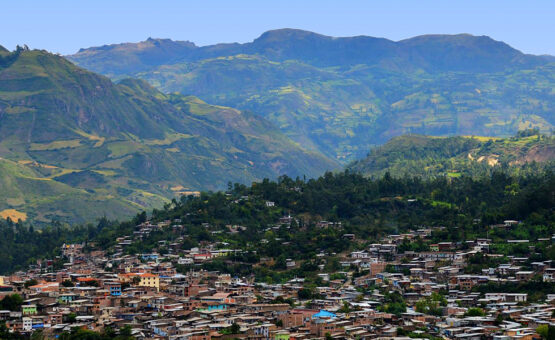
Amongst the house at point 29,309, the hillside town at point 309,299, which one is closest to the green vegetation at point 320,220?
the hillside town at point 309,299

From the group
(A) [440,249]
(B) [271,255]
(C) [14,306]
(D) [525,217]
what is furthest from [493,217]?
Result: (C) [14,306]

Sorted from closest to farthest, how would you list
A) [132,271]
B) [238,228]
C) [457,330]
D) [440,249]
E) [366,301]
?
[457,330] → [366,301] → [132,271] → [440,249] → [238,228]

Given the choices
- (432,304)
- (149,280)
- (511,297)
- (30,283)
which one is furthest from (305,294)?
(30,283)

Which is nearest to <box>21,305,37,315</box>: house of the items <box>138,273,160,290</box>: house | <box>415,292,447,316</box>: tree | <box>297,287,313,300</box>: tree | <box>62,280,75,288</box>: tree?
<box>62,280,75,288</box>: tree

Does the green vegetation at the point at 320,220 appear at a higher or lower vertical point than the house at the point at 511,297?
higher

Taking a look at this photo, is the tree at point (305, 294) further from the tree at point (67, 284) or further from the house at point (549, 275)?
the house at point (549, 275)

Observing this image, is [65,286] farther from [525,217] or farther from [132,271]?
[525,217]

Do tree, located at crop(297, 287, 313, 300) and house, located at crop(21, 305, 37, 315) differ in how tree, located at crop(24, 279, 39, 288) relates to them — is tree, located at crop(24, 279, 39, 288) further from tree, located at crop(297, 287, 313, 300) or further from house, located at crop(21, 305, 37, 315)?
tree, located at crop(297, 287, 313, 300)

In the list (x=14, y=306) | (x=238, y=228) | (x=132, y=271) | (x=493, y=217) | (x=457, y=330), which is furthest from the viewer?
(x=238, y=228)
